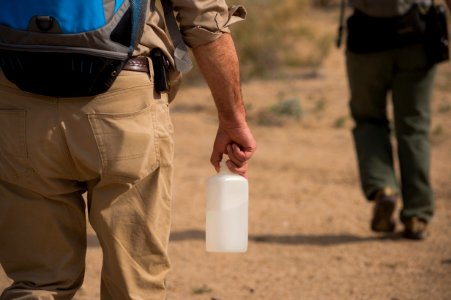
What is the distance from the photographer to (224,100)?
113 inches

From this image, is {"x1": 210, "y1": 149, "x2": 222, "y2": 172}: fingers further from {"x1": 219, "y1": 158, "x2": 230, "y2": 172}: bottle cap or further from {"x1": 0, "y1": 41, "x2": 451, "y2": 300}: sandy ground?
{"x1": 0, "y1": 41, "x2": 451, "y2": 300}: sandy ground

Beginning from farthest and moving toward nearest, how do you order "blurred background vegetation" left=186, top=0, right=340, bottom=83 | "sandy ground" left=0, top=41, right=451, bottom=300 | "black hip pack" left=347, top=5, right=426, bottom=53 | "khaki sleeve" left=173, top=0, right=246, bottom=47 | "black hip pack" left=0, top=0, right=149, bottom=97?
"blurred background vegetation" left=186, top=0, right=340, bottom=83, "black hip pack" left=347, top=5, right=426, bottom=53, "sandy ground" left=0, top=41, right=451, bottom=300, "khaki sleeve" left=173, top=0, right=246, bottom=47, "black hip pack" left=0, top=0, right=149, bottom=97

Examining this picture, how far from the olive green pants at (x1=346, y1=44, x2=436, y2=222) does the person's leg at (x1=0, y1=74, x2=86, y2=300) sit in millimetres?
2999

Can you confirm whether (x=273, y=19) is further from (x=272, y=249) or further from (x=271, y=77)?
(x=272, y=249)

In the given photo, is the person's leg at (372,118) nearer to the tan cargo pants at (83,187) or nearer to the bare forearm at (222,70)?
the bare forearm at (222,70)

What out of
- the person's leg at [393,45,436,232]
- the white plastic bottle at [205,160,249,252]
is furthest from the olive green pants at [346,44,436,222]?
the white plastic bottle at [205,160,249,252]

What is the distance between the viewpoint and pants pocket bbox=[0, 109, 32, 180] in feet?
8.68

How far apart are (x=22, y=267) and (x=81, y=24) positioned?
2.54 ft

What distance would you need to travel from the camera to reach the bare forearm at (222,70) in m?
2.80

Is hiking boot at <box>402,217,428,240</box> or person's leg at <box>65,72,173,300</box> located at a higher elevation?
person's leg at <box>65,72,173,300</box>

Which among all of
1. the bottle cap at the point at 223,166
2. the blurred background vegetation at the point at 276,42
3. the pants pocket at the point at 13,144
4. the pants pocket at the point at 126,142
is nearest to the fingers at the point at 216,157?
the bottle cap at the point at 223,166

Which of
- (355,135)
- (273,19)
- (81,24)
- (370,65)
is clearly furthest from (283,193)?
(273,19)

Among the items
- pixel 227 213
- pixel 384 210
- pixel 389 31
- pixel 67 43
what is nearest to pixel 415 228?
pixel 384 210

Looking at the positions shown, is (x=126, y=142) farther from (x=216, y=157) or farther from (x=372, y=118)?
(x=372, y=118)
